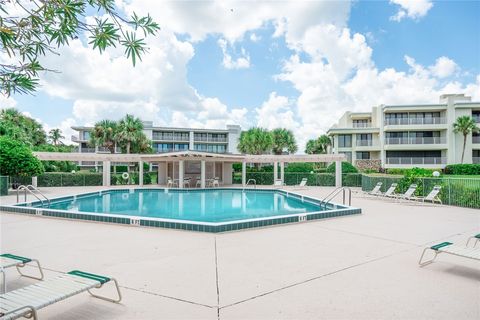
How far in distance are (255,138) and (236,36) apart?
17.9m

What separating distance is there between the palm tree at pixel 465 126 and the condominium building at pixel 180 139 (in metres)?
31.7

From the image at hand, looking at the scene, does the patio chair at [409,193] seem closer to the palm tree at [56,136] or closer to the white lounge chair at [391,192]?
the white lounge chair at [391,192]

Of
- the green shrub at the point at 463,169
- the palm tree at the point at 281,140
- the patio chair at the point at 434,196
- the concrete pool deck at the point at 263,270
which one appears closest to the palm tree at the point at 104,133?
the palm tree at the point at 281,140

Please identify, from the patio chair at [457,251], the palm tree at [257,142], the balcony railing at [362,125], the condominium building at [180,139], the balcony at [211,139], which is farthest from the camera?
the balcony at [211,139]

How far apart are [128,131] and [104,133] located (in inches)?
99.3

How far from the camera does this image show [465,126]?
3170 cm

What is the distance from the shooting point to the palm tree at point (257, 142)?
35.2 metres

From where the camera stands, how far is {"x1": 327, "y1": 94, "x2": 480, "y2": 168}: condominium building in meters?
33.1

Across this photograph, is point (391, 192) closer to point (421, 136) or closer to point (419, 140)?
point (419, 140)

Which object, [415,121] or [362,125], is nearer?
[415,121]

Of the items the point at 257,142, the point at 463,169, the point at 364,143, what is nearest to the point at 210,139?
the point at 257,142

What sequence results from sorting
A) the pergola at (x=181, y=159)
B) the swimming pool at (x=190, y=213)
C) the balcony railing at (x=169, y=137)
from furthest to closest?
1. the balcony railing at (x=169, y=137)
2. the pergola at (x=181, y=159)
3. the swimming pool at (x=190, y=213)

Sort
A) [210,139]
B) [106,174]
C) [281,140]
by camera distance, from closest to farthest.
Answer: [106,174], [281,140], [210,139]

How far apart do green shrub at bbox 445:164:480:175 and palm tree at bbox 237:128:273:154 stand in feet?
60.4
